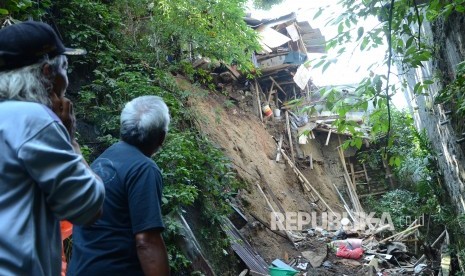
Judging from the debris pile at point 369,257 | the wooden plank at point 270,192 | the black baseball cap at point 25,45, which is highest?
the black baseball cap at point 25,45

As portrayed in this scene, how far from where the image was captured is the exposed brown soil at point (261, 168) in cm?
871

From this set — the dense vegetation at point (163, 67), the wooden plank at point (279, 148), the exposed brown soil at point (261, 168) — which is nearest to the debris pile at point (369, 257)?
the exposed brown soil at point (261, 168)

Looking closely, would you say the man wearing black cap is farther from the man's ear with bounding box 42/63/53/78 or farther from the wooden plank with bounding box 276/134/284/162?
the wooden plank with bounding box 276/134/284/162

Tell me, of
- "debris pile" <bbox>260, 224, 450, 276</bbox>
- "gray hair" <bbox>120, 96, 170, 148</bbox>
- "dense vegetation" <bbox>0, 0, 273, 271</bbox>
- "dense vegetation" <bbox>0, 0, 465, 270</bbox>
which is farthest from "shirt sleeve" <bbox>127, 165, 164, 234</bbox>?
"debris pile" <bbox>260, 224, 450, 276</bbox>

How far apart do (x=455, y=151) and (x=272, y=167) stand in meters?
7.40

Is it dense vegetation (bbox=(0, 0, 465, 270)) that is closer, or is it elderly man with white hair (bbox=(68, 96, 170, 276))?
elderly man with white hair (bbox=(68, 96, 170, 276))

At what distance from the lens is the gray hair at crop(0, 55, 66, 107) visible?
121 cm

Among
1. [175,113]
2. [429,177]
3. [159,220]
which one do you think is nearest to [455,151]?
[429,177]

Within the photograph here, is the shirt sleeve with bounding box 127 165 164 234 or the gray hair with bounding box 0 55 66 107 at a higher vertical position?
the gray hair with bounding box 0 55 66 107

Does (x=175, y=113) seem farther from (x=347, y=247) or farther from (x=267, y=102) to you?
(x=267, y=102)

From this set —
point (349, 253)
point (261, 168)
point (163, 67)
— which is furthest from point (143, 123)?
point (261, 168)

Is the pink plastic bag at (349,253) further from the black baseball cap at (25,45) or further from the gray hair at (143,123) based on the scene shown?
the black baseball cap at (25,45)

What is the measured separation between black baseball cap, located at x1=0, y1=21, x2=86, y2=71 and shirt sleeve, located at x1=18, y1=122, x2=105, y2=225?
27 centimetres

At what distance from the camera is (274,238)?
9.35 meters
